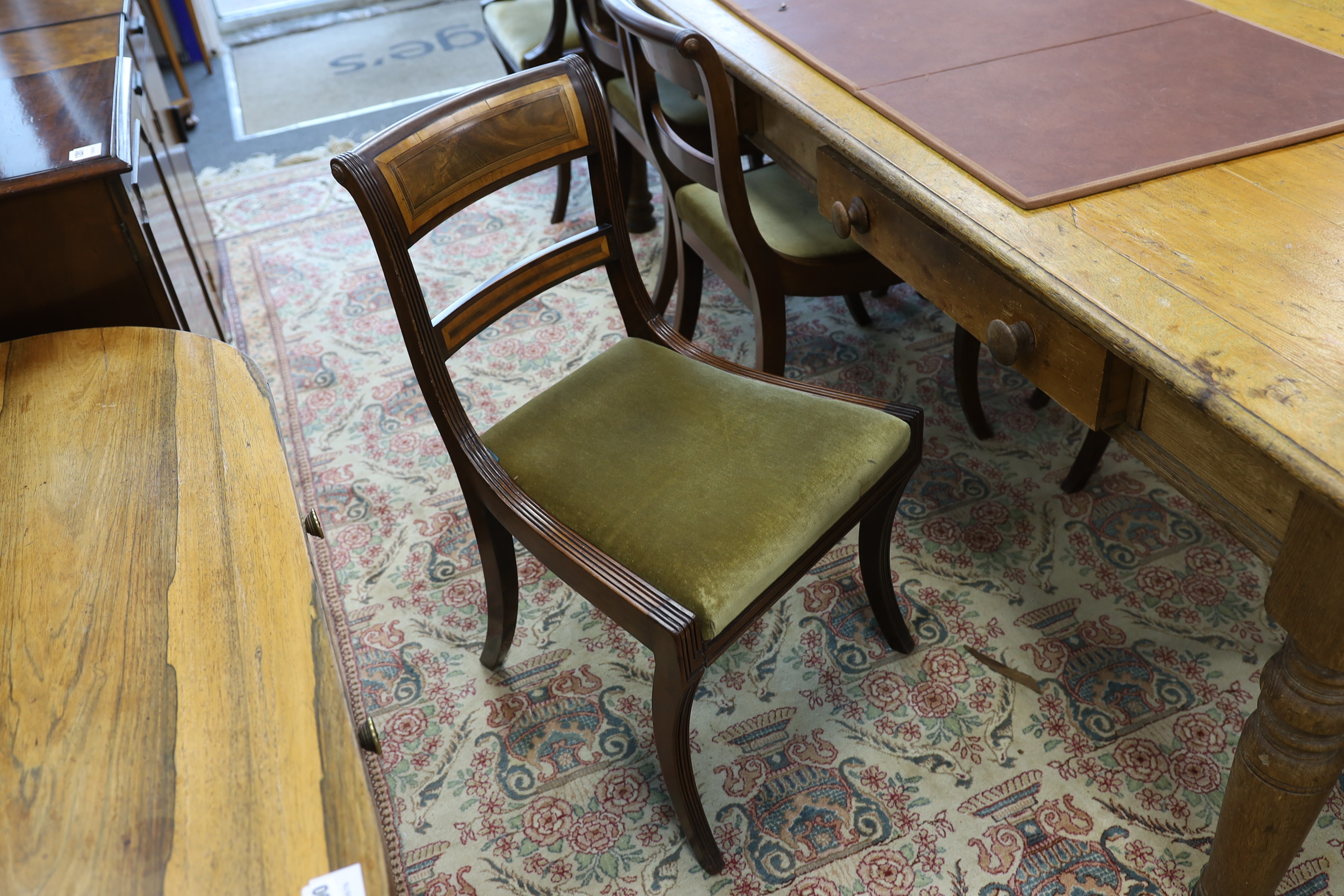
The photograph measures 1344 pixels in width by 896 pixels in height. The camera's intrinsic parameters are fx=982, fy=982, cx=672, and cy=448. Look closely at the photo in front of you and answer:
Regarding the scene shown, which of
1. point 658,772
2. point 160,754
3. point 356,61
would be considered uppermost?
point 160,754

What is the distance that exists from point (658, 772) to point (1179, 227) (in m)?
1.07

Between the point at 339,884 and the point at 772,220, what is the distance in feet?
4.97

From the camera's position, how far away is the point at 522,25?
282 cm

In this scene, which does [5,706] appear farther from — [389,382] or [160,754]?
[389,382]

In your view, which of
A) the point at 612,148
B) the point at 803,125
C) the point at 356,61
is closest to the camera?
the point at 612,148

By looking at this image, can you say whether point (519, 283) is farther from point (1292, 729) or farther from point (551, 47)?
point (551, 47)

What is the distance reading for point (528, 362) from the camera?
2436mm

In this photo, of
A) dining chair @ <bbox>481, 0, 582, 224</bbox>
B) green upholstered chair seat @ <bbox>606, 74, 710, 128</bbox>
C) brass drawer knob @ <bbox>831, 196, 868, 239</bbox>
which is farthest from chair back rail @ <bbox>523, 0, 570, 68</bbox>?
brass drawer knob @ <bbox>831, 196, 868, 239</bbox>

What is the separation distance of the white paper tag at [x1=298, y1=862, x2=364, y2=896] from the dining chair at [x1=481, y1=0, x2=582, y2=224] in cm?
223

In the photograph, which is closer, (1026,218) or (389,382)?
(1026,218)

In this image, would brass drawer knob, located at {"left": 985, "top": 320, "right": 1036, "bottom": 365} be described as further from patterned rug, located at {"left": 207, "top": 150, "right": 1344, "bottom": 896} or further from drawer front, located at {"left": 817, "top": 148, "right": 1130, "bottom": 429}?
patterned rug, located at {"left": 207, "top": 150, "right": 1344, "bottom": 896}

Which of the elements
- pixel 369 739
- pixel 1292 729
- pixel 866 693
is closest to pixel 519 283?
pixel 369 739

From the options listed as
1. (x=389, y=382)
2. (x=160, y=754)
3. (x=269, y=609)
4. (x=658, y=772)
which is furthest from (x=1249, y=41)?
(x=389, y=382)

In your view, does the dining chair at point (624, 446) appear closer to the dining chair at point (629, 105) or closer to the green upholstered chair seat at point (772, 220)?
the green upholstered chair seat at point (772, 220)
